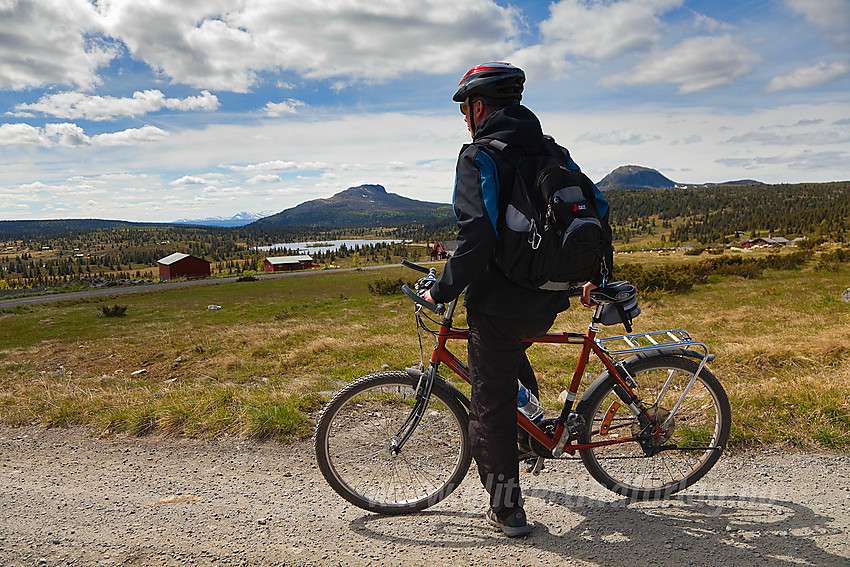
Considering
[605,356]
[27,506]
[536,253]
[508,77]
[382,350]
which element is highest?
[508,77]

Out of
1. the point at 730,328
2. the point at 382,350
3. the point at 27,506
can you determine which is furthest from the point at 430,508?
the point at 730,328

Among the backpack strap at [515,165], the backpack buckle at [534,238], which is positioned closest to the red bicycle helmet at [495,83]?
the backpack strap at [515,165]

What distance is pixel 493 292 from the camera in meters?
3.15

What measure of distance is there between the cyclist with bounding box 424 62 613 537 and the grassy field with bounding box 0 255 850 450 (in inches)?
63.7

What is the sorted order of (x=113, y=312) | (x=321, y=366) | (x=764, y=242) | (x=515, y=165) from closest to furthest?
(x=515, y=165) < (x=321, y=366) < (x=113, y=312) < (x=764, y=242)

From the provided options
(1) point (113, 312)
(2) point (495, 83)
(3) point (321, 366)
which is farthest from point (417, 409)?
(1) point (113, 312)

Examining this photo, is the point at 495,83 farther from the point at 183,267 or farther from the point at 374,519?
→ the point at 183,267

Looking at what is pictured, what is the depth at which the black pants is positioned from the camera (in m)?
3.24

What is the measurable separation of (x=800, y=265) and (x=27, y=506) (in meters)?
40.5

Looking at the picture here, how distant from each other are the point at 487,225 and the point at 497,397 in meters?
1.22

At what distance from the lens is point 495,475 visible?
3359 millimetres

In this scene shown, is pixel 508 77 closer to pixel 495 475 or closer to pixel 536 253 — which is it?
pixel 536 253

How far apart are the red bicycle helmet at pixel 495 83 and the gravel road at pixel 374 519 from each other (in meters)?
2.97

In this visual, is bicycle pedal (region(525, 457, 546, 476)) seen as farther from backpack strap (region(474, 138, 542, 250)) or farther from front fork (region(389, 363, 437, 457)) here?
backpack strap (region(474, 138, 542, 250))
